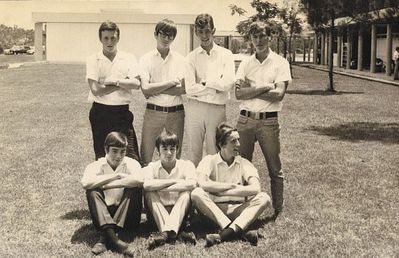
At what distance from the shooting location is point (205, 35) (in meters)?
5.40

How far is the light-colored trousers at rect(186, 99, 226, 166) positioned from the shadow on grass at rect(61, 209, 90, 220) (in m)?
A: 1.26

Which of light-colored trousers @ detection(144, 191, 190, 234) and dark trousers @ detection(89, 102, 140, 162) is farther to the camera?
dark trousers @ detection(89, 102, 140, 162)

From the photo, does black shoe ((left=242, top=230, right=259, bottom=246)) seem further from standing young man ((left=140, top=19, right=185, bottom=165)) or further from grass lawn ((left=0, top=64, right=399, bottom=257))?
standing young man ((left=140, top=19, right=185, bottom=165))

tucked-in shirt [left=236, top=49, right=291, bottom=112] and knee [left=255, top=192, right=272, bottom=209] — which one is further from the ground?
tucked-in shirt [left=236, top=49, right=291, bottom=112]

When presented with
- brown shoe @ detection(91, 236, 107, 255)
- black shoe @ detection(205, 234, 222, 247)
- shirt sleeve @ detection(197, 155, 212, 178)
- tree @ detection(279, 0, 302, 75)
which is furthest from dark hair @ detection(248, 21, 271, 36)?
tree @ detection(279, 0, 302, 75)

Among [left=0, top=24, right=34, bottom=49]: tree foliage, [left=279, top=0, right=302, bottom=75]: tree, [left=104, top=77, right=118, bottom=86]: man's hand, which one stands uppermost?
[left=0, top=24, right=34, bottom=49]: tree foliage

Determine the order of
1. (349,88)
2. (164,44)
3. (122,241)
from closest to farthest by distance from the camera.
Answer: (122,241), (164,44), (349,88)

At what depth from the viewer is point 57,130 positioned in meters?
11.8

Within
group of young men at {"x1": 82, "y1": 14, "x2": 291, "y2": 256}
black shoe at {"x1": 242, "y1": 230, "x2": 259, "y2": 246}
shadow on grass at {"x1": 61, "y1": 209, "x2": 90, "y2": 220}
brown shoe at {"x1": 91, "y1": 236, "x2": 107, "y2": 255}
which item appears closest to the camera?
brown shoe at {"x1": 91, "y1": 236, "x2": 107, "y2": 255}

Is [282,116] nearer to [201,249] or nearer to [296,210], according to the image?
[296,210]

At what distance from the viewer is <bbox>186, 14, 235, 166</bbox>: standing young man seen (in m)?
5.53

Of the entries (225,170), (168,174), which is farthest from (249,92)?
(168,174)

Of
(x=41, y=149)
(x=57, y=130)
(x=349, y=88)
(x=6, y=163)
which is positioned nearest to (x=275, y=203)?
(x=6, y=163)

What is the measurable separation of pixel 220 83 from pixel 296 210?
1.60 m
